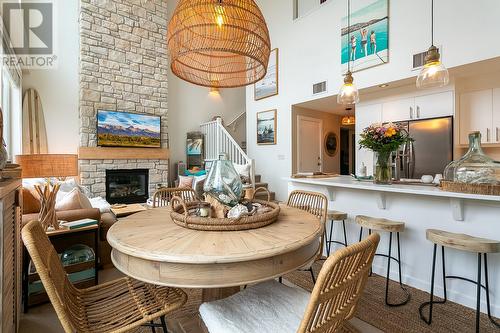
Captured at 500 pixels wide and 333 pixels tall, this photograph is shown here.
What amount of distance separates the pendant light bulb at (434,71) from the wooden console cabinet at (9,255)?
3.11 metres

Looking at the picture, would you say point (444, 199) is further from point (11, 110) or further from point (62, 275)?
point (11, 110)

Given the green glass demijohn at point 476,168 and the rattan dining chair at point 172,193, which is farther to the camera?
the rattan dining chair at point 172,193

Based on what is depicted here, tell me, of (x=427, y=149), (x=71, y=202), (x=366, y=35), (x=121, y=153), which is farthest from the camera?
(x=121, y=153)

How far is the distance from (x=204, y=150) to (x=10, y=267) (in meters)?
5.01

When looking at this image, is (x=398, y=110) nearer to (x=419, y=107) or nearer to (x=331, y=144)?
(x=419, y=107)

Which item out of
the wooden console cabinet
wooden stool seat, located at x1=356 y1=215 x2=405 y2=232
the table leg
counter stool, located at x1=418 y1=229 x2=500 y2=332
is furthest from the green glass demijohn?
the wooden console cabinet

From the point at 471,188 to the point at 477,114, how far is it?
8.87ft

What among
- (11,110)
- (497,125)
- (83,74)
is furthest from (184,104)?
(497,125)

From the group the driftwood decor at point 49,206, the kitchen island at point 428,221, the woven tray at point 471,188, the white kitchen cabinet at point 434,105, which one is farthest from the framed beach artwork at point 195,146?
the woven tray at point 471,188

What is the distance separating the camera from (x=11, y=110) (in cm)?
419

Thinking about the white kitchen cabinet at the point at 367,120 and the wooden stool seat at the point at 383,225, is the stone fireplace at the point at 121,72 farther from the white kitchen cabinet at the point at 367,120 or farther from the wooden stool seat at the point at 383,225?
the wooden stool seat at the point at 383,225

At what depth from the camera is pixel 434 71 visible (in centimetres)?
235

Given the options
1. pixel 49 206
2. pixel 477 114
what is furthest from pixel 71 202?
pixel 477 114

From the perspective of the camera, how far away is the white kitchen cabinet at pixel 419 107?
12.0 ft
